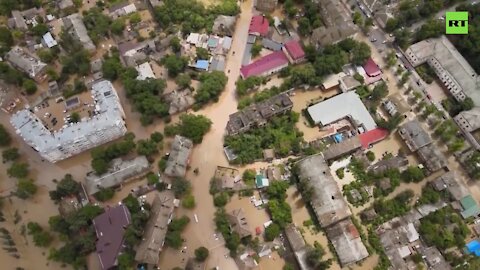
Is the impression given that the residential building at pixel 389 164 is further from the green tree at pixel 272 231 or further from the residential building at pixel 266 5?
the residential building at pixel 266 5

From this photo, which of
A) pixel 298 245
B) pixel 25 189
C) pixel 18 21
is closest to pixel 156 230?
pixel 298 245

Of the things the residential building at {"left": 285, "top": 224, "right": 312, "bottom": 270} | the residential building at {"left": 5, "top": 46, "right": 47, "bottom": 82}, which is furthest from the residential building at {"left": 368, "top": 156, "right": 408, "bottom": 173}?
the residential building at {"left": 5, "top": 46, "right": 47, "bottom": 82}

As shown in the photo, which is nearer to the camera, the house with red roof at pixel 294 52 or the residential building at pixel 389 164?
the residential building at pixel 389 164

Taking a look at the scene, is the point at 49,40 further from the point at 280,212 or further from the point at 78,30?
the point at 280,212

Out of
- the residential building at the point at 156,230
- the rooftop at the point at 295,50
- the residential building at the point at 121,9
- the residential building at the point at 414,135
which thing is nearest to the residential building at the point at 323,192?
the residential building at the point at 414,135

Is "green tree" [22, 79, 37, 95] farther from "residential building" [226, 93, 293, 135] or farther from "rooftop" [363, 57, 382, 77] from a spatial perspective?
"rooftop" [363, 57, 382, 77]

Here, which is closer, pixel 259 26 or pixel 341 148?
pixel 341 148
